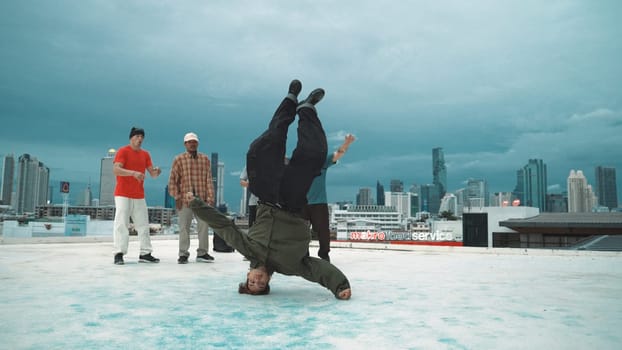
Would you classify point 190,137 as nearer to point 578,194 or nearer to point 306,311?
point 306,311

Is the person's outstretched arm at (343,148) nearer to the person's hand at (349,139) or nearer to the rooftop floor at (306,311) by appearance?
the person's hand at (349,139)

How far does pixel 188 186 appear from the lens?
5.68 m

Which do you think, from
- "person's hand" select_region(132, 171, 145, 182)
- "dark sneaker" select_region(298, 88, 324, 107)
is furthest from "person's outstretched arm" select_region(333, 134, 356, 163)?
"person's hand" select_region(132, 171, 145, 182)

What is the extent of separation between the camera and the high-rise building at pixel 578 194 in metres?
150

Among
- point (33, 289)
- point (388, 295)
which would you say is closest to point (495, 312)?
point (388, 295)

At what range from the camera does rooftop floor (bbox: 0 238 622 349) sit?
2.04m

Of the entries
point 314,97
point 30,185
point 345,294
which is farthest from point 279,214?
point 30,185

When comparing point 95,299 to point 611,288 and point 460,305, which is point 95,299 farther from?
point 611,288

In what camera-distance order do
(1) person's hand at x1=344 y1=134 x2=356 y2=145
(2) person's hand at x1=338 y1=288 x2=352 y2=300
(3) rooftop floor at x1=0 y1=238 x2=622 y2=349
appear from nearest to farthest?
1. (3) rooftop floor at x1=0 y1=238 x2=622 y2=349
2. (2) person's hand at x1=338 y1=288 x2=352 y2=300
3. (1) person's hand at x1=344 y1=134 x2=356 y2=145

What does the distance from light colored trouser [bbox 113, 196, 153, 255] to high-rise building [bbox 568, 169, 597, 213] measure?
172 meters

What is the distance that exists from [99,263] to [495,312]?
4.88 m

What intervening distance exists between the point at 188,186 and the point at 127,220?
2.87ft

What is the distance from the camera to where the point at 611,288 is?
143 inches

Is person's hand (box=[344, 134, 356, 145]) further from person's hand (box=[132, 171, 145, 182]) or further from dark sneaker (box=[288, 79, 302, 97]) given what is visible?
person's hand (box=[132, 171, 145, 182])
